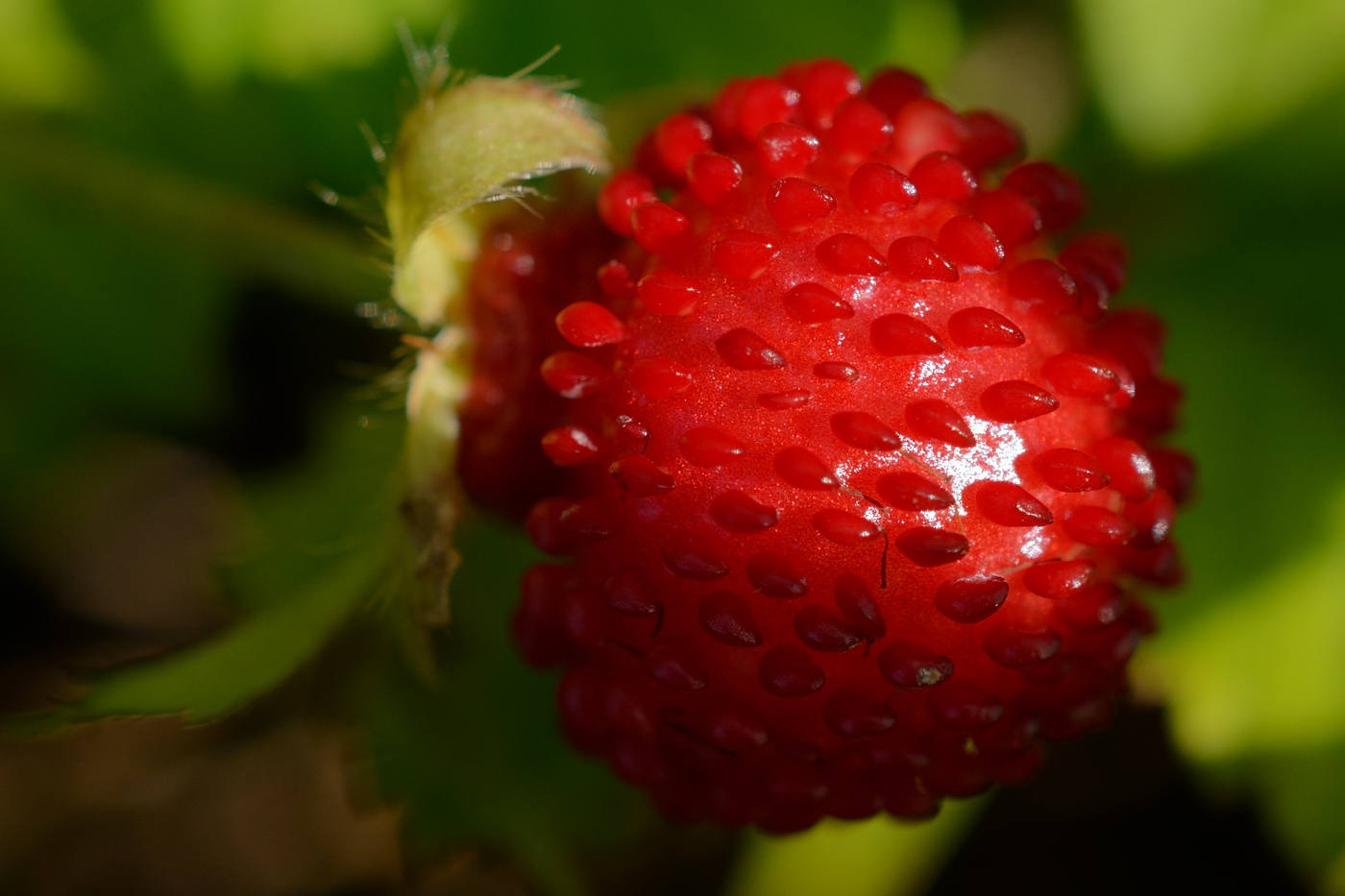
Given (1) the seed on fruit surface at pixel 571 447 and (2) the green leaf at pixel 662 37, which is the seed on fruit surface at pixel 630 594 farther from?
(2) the green leaf at pixel 662 37

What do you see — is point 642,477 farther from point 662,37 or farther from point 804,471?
point 662,37

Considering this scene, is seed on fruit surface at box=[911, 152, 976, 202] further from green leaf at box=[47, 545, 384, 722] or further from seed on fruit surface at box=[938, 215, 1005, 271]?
green leaf at box=[47, 545, 384, 722]

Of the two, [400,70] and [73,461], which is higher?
[400,70]

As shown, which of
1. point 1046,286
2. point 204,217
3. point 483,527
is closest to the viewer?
point 1046,286

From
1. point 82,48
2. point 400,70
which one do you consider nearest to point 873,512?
point 400,70

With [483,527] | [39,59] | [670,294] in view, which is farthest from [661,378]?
[39,59]

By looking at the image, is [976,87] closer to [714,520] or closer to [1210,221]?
[1210,221]
